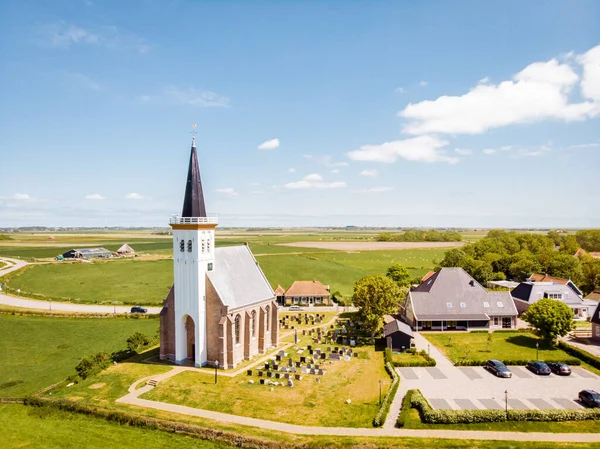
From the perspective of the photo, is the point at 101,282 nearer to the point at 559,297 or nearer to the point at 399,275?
the point at 399,275

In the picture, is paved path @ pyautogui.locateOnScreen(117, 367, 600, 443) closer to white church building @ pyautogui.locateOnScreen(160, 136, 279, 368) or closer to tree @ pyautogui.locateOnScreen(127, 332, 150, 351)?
white church building @ pyautogui.locateOnScreen(160, 136, 279, 368)

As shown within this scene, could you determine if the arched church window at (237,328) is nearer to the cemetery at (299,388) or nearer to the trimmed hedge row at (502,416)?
the cemetery at (299,388)

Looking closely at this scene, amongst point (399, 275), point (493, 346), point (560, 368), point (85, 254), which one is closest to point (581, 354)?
point (560, 368)

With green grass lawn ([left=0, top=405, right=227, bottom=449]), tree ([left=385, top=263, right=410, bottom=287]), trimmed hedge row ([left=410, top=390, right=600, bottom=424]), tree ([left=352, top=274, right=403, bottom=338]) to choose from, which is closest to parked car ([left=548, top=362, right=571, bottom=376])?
trimmed hedge row ([left=410, top=390, right=600, bottom=424])

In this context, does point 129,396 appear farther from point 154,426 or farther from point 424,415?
point 424,415

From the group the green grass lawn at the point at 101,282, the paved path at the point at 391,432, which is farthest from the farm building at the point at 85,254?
the paved path at the point at 391,432

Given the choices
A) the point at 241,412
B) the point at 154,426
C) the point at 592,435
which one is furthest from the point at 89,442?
the point at 592,435
